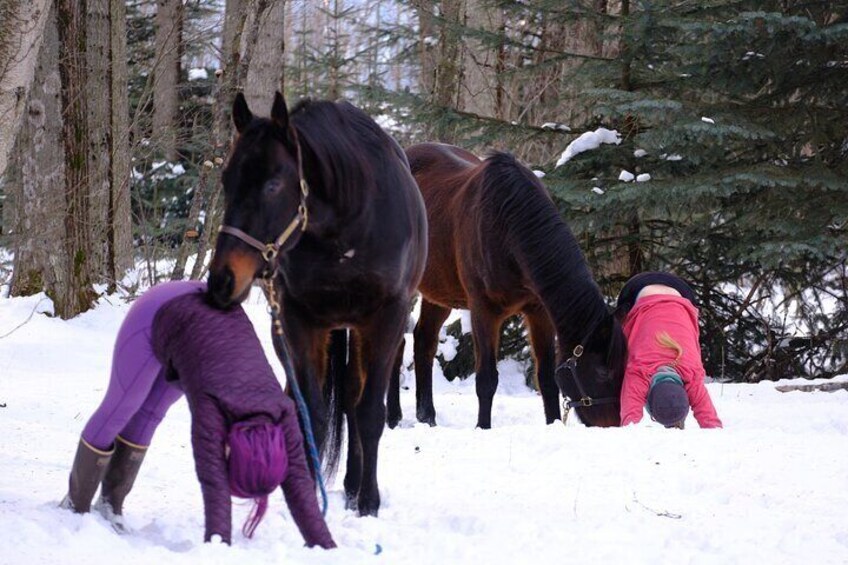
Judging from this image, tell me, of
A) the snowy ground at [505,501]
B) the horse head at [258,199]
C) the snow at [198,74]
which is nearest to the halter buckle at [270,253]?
the horse head at [258,199]

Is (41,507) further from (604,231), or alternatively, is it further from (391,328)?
(604,231)

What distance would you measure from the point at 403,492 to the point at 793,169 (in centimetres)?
560

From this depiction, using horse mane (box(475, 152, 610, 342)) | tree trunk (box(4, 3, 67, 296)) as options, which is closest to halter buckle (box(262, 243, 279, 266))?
horse mane (box(475, 152, 610, 342))

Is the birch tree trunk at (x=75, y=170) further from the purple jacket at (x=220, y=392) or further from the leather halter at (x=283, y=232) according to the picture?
the purple jacket at (x=220, y=392)

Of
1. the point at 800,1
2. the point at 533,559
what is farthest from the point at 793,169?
the point at 533,559

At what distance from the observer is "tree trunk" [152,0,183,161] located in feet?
36.6

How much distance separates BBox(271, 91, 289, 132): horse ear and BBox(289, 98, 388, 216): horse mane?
213 mm

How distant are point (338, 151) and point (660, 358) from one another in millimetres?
2741

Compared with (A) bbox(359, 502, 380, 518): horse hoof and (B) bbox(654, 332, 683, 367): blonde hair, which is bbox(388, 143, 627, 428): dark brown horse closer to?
(B) bbox(654, 332, 683, 367): blonde hair

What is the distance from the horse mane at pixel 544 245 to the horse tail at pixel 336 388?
1.96m

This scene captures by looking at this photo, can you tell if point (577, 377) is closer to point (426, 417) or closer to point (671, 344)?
point (671, 344)

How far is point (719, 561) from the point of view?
3482 mm

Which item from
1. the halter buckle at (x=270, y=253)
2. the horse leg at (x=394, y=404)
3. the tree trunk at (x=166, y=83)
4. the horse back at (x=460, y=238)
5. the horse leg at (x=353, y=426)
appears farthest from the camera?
the tree trunk at (x=166, y=83)

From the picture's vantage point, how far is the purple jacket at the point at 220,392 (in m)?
2.94
